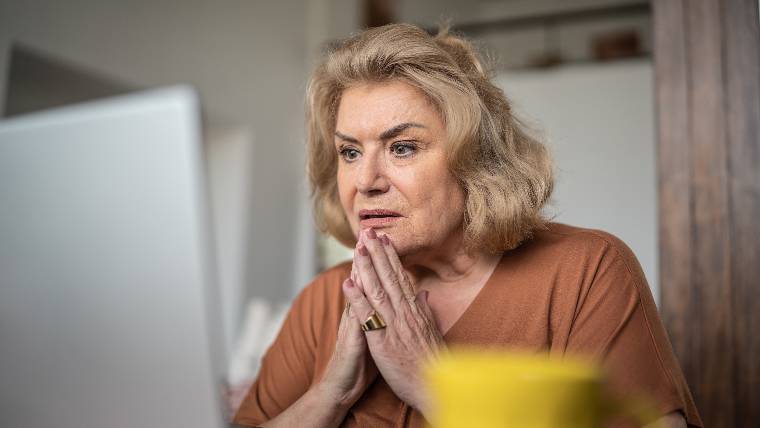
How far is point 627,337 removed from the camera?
1.09m

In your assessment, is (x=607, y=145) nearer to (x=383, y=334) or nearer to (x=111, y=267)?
(x=383, y=334)

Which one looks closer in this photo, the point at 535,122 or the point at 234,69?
the point at 535,122

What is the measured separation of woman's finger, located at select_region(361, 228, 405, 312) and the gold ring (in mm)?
32

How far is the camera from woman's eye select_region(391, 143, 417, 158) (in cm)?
129

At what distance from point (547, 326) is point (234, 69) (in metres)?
4.07

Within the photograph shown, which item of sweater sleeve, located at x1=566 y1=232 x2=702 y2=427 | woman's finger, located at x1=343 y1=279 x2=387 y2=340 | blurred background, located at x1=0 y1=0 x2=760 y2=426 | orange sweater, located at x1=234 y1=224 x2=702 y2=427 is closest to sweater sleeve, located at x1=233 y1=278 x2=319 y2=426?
orange sweater, located at x1=234 y1=224 x2=702 y2=427

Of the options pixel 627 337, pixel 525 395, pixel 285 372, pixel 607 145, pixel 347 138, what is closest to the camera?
pixel 525 395

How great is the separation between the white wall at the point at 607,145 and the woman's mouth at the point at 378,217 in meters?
3.95

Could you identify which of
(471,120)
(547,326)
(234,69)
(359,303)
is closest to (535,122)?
(471,120)

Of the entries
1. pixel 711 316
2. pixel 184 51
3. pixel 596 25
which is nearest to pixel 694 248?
pixel 711 316

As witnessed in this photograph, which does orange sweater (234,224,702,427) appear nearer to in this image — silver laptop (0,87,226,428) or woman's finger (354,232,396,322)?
woman's finger (354,232,396,322)

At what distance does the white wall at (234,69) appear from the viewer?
3623 millimetres

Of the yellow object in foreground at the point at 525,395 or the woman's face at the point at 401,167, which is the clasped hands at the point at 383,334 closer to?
the woman's face at the point at 401,167

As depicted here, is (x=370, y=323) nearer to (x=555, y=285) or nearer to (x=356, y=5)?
(x=555, y=285)
